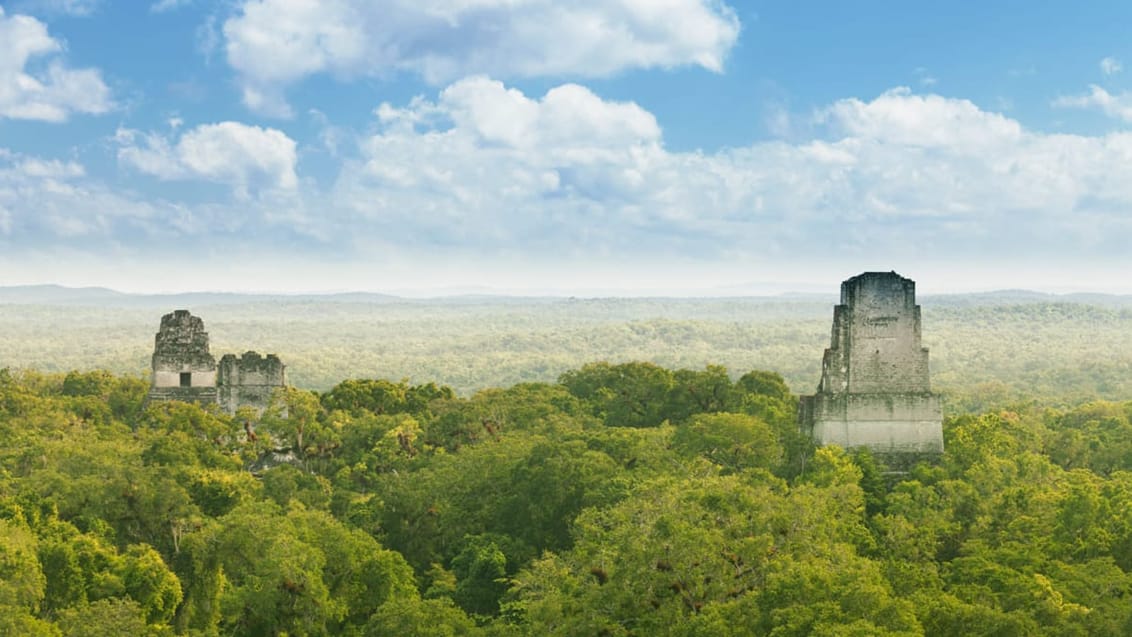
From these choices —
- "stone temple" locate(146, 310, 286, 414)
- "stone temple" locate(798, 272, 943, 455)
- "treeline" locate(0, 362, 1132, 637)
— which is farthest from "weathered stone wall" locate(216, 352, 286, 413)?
"stone temple" locate(798, 272, 943, 455)

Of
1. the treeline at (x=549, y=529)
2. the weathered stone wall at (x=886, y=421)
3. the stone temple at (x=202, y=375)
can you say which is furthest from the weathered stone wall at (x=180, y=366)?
the weathered stone wall at (x=886, y=421)

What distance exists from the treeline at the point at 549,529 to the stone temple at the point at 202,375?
435cm

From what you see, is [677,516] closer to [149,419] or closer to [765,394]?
[765,394]

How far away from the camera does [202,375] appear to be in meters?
45.7

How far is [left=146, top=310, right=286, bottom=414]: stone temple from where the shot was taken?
1783 inches

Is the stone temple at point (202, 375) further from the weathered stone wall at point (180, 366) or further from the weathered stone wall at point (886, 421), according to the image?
the weathered stone wall at point (886, 421)

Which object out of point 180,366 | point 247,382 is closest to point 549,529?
point 247,382

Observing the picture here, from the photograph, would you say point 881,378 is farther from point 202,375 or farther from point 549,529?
point 202,375

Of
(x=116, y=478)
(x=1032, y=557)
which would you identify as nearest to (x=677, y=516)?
(x=1032, y=557)

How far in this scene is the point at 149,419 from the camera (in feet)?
136

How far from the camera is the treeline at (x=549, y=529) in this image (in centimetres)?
1992

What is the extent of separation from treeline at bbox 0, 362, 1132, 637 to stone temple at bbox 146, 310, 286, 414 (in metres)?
4.35

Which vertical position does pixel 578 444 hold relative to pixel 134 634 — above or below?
above

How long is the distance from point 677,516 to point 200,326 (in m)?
29.4
